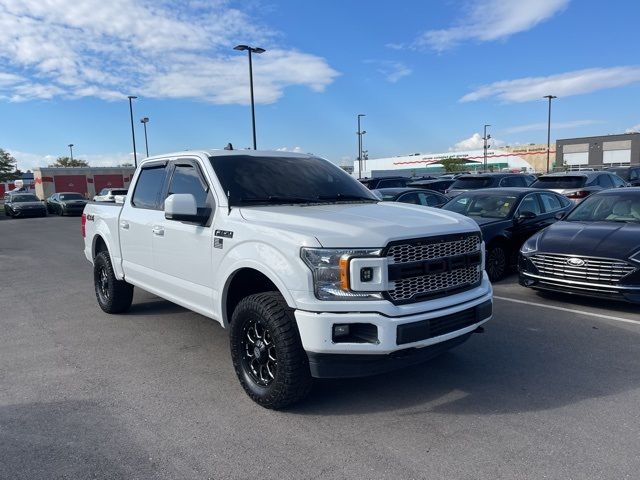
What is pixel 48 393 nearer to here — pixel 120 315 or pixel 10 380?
pixel 10 380

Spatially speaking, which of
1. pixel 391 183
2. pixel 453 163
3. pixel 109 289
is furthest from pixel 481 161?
pixel 109 289

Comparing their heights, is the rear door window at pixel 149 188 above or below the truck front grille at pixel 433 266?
above

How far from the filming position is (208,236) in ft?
14.6

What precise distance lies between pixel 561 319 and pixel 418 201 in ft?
26.3

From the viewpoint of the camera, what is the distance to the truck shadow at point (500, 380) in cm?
393

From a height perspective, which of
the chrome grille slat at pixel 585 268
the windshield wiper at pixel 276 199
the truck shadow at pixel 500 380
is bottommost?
the truck shadow at pixel 500 380

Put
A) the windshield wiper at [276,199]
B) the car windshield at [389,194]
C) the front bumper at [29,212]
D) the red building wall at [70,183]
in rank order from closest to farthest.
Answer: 1. the windshield wiper at [276,199]
2. the car windshield at [389,194]
3. the front bumper at [29,212]
4. the red building wall at [70,183]

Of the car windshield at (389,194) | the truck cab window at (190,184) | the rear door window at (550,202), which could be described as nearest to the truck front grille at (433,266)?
the truck cab window at (190,184)

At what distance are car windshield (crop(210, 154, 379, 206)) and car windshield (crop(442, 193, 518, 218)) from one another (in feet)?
15.3

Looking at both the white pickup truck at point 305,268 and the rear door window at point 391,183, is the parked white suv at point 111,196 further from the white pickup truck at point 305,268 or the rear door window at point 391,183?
the rear door window at point 391,183

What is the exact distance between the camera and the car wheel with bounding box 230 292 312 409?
3615 mm

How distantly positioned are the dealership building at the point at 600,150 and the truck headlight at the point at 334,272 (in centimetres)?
7601

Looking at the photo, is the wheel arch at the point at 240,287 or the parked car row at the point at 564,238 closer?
the wheel arch at the point at 240,287

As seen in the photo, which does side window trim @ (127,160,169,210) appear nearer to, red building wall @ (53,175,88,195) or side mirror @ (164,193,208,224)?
side mirror @ (164,193,208,224)
